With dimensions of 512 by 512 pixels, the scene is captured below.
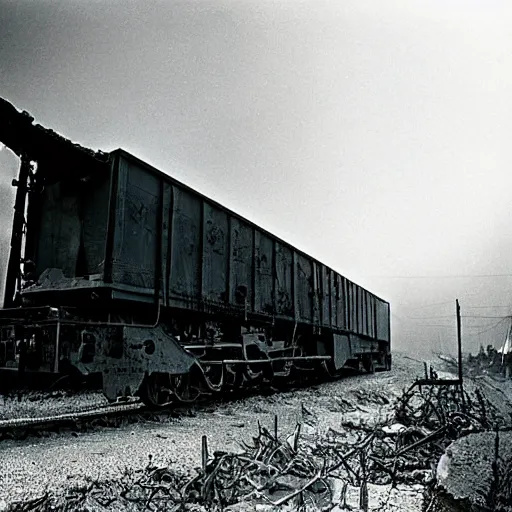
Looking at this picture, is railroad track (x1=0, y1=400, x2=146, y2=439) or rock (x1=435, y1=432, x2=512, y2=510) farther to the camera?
railroad track (x1=0, y1=400, x2=146, y2=439)

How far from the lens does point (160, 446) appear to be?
4426 millimetres

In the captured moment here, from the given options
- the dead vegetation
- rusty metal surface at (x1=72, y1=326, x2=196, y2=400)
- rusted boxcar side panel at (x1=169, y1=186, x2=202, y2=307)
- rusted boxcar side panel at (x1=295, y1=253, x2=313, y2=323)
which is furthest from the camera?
rusted boxcar side panel at (x1=295, y1=253, x2=313, y2=323)

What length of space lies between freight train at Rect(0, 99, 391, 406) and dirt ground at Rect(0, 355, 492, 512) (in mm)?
610

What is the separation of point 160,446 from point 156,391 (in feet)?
6.77

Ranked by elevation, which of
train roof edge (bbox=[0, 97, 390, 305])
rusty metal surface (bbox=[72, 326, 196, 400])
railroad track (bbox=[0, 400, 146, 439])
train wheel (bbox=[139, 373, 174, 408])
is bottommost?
railroad track (bbox=[0, 400, 146, 439])

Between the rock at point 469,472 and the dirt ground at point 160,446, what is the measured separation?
0.39 m

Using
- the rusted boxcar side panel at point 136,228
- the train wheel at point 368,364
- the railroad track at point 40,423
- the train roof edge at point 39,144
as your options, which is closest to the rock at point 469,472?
the railroad track at point 40,423

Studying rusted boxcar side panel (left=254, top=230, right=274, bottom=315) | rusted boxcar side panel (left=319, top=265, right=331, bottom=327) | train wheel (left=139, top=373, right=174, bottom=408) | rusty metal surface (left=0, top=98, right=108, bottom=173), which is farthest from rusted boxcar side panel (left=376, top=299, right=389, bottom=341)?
rusty metal surface (left=0, top=98, right=108, bottom=173)

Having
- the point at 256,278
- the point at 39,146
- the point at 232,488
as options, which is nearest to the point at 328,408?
the point at 256,278

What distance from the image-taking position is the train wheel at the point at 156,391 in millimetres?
6285

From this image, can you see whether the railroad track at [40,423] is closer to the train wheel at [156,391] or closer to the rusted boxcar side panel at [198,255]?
the train wheel at [156,391]

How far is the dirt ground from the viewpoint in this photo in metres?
3.11

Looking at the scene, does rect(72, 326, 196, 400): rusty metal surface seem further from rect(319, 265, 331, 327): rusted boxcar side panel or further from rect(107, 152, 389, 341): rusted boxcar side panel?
rect(319, 265, 331, 327): rusted boxcar side panel

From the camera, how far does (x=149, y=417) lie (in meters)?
5.89
